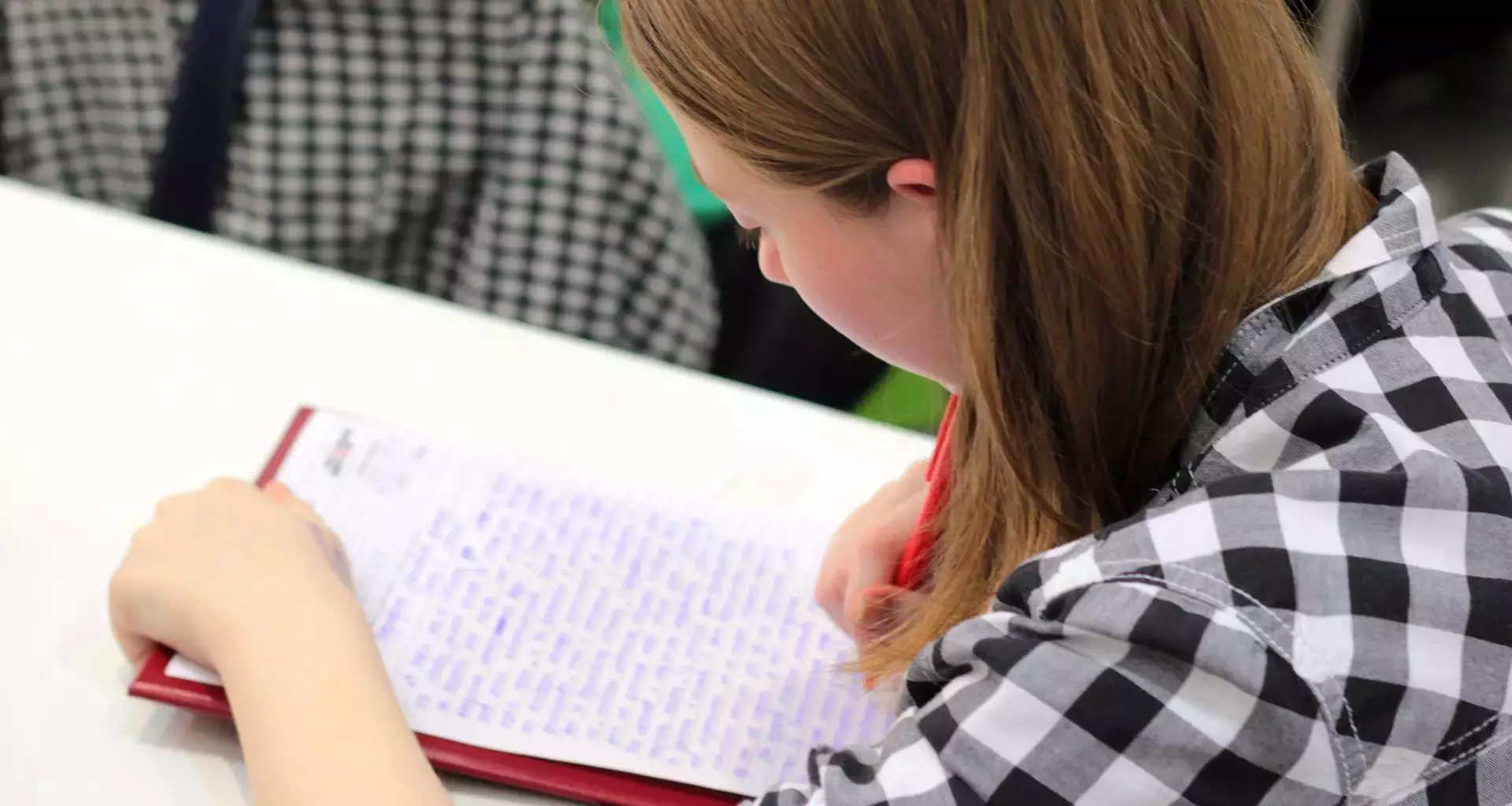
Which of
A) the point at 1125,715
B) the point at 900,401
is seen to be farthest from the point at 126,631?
the point at 900,401

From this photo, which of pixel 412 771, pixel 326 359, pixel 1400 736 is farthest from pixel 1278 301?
pixel 326 359

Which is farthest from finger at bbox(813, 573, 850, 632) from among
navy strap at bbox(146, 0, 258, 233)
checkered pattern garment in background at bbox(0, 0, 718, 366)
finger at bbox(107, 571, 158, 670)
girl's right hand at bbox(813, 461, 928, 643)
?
navy strap at bbox(146, 0, 258, 233)

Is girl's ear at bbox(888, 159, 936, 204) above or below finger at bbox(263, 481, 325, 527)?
above

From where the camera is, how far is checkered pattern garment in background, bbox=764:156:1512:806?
1.29 feet

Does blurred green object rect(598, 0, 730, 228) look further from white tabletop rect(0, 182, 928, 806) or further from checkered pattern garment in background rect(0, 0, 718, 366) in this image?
white tabletop rect(0, 182, 928, 806)

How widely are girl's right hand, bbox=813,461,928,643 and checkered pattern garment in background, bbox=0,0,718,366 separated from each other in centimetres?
46

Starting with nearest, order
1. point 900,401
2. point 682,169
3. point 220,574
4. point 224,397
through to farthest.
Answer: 1. point 220,574
2. point 224,397
3. point 900,401
4. point 682,169

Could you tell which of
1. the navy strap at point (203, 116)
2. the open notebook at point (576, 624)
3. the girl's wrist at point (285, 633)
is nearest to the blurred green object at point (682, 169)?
the navy strap at point (203, 116)

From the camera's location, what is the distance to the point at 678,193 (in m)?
1.09

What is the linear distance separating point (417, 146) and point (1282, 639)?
0.87 m

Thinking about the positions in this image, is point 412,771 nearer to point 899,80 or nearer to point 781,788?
point 781,788

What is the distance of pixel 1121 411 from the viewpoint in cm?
52

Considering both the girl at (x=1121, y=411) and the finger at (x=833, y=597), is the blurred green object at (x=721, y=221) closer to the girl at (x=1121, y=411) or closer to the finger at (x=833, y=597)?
the finger at (x=833, y=597)

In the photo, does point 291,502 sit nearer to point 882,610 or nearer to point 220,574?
point 220,574
